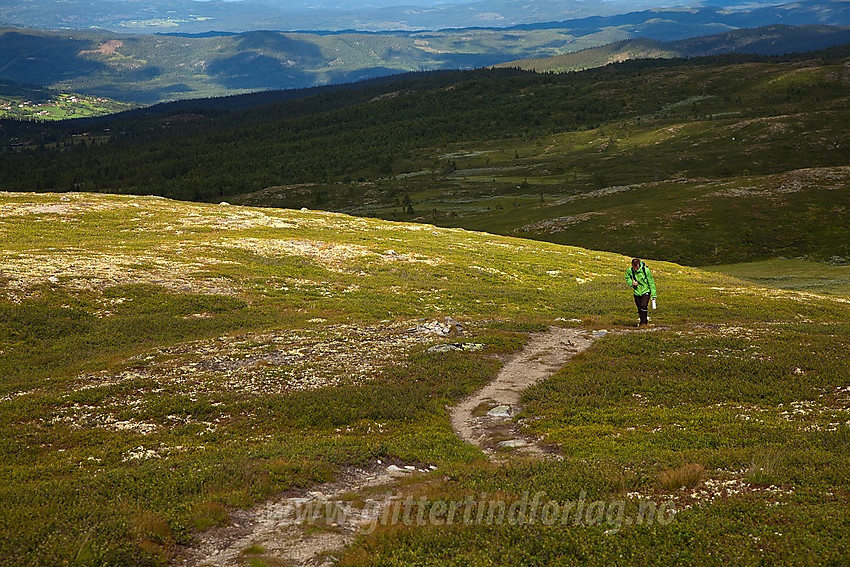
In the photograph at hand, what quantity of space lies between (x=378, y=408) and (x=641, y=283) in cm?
2376

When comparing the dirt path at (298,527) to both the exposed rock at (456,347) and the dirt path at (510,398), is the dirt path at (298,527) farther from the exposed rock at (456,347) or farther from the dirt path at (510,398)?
the exposed rock at (456,347)

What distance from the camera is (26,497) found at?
44.5 ft

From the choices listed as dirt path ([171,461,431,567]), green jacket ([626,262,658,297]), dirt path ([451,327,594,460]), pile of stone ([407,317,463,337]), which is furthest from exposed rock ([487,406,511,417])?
green jacket ([626,262,658,297])

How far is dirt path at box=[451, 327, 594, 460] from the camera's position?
20.0 metres

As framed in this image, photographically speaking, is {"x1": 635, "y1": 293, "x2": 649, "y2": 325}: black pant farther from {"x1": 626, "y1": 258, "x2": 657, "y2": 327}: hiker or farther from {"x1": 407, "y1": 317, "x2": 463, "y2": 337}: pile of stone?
{"x1": 407, "y1": 317, "x2": 463, "y2": 337}: pile of stone

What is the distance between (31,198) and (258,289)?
68777 mm

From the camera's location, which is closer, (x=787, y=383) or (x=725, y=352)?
(x=787, y=383)

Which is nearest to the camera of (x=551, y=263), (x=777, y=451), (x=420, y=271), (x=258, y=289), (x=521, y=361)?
(x=777, y=451)

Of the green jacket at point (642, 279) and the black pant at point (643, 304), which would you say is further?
the black pant at point (643, 304)

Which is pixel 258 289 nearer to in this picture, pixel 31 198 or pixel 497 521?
pixel 497 521

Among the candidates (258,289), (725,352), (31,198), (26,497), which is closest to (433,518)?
(26,497)

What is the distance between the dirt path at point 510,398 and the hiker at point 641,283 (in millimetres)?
5101

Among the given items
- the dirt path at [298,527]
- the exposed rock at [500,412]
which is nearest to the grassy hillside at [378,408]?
the dirt path at [298,527]

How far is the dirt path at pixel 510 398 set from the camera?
20.0 m
